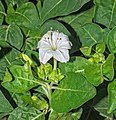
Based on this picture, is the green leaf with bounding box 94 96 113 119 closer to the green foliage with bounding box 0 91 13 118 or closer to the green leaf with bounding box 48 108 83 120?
the green leaf with bounding box 48 108 83 120

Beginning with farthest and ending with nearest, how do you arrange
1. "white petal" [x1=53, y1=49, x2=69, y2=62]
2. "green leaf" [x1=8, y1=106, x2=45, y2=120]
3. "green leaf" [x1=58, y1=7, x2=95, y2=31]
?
"green leaf" [x1=58, y1=7, x2=95, y2=31], "green leaf" [x1=8, y1=106, x2=45, y2=120], "white petal" [x1=53, y1=49, x2=69, y2=62]

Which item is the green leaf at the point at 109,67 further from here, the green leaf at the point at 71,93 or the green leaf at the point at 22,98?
the green leaf at the point at 22,98

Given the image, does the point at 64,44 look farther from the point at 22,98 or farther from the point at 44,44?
the point at 22,98

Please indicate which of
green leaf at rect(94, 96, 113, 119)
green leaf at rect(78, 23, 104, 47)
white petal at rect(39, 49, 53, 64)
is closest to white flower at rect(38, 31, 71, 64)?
white petal at rect(39, 49, 53, 64)

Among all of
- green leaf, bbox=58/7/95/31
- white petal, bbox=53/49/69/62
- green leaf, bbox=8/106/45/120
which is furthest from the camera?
green leaf, bbox=58/7/95/31

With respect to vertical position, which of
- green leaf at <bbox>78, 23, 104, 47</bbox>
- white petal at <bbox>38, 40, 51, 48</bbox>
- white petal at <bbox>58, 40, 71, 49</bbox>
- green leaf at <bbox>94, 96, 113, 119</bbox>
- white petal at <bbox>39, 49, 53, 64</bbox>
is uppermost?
white petal at <bbox>38, 40, 51, 48</bbox>

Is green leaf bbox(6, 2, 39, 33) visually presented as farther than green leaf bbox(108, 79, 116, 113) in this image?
Yes
